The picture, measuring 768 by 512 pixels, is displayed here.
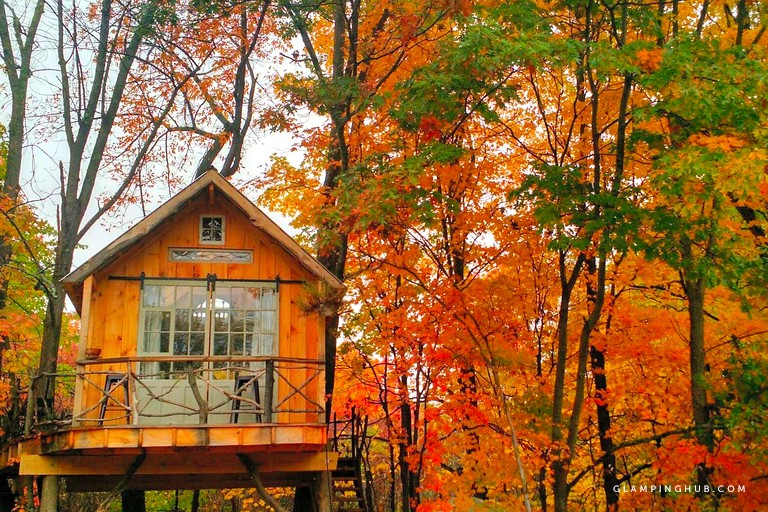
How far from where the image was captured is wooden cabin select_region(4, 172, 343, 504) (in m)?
10.2

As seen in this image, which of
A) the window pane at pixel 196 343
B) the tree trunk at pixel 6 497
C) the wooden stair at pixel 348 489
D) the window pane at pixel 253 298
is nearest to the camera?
the window pane at pixel 196 343

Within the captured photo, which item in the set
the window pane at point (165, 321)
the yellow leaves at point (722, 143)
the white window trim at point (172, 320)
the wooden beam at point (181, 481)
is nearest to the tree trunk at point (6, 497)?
the wooden beam at point (181, 481)

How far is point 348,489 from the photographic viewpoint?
507 inches

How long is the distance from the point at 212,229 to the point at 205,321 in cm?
157

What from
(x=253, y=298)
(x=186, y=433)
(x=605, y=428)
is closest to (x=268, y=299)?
(x=253, y=298)

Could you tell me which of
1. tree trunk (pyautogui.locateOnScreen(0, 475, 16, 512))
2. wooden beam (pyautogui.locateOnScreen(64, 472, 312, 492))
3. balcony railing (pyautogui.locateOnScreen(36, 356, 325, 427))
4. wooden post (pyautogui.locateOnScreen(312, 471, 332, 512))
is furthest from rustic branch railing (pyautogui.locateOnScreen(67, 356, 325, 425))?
tree trunk (pyautogui.locateOnScreen(0, 475, 16, 512))

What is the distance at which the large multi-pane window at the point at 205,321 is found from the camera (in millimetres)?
11188

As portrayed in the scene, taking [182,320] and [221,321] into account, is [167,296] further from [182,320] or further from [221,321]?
[221,321]

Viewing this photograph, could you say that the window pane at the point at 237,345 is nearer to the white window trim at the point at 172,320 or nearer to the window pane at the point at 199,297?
the white window trim at the point at 172,320

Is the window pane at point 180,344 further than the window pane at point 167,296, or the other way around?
the window pane at point 167,296

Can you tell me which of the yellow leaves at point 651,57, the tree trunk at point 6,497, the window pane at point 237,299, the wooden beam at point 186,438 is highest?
the yellow leaves at point 651,57

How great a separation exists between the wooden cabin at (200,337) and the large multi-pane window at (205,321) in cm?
2

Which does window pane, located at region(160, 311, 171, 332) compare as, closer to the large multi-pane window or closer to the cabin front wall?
the large multi-pane window

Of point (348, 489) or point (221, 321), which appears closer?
point (221, 321)
